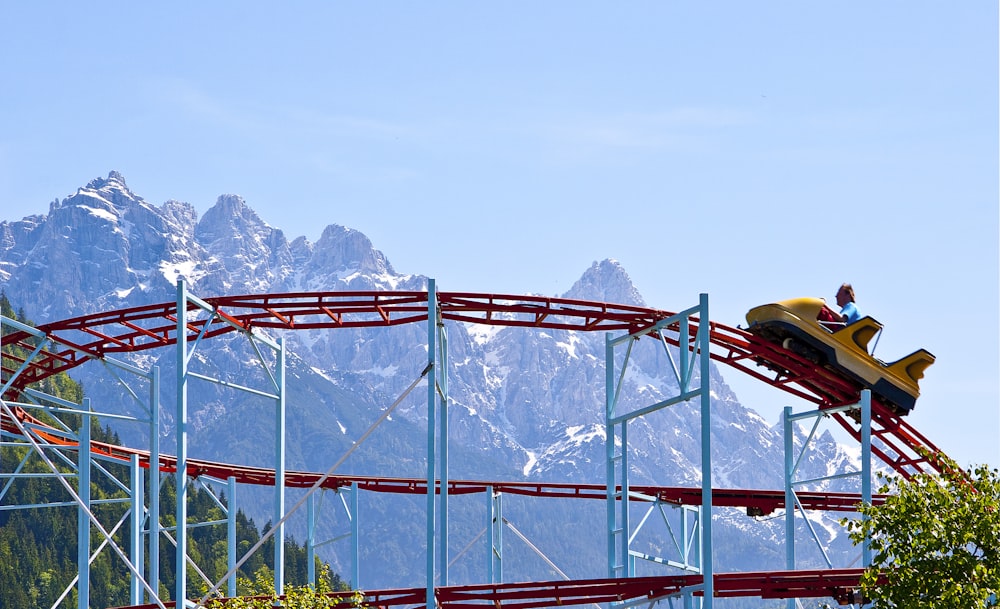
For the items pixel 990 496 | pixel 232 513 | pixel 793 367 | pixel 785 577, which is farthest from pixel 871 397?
pixel 232 513

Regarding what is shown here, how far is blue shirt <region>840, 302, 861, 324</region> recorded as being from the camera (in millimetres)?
36531

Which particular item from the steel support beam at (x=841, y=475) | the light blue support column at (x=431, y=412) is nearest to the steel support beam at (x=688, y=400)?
the steel support beam at (x=841, y=475)

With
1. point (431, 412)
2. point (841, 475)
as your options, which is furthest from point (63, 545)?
point (431, 412)

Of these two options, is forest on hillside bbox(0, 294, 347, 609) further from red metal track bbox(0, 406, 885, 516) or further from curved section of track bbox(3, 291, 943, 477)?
curved section of track bbox(3, 291, 943, 477)

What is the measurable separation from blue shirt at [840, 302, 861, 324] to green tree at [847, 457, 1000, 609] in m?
9.11

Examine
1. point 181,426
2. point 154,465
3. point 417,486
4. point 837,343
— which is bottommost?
point 154,465

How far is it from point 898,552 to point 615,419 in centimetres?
1011

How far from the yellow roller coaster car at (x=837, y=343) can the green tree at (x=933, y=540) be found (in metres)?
8.14

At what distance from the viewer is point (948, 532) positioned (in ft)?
88.4

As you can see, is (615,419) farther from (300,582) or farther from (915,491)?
(300,582)

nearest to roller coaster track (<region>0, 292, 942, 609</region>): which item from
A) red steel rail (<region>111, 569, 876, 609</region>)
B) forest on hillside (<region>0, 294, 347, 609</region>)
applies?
red steel rail (<region>111, 569, 876, 609</region>)

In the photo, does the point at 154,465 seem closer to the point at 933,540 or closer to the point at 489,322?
the point at 489,322

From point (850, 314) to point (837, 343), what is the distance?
1.32 meters

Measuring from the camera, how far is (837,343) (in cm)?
3562
